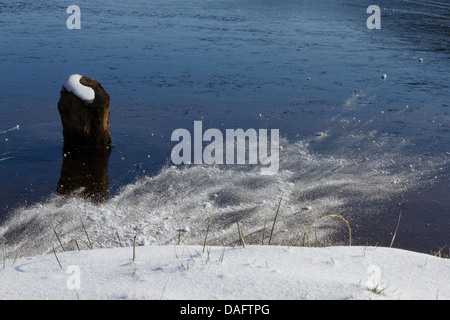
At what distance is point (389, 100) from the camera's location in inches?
354

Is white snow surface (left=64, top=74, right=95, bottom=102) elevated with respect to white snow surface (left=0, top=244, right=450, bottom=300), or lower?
elevated

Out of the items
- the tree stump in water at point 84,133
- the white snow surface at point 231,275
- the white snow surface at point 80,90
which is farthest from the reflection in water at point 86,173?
the white snow surface at point 231,275

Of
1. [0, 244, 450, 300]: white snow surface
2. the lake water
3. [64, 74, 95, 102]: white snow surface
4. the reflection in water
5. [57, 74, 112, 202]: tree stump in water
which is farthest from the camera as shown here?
[64, 74, 95, 102]: white snow surface

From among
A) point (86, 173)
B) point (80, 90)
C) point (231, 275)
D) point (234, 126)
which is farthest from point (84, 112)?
point (231, 275)

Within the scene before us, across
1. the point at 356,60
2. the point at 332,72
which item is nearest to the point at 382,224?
the point at 332,72

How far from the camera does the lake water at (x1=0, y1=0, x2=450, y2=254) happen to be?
492cm

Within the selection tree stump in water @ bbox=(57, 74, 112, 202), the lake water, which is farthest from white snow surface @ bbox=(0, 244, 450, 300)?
tree stump in water @ bbox=(57, 74, 112, 202)

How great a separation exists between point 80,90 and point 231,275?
4.20 m

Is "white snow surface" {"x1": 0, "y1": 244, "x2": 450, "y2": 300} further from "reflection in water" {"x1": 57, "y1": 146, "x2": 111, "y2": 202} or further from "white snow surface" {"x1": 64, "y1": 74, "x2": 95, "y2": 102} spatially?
"white snow surface" {"x1": 64, "y1": 74, "x2": 95, "y2": 102}

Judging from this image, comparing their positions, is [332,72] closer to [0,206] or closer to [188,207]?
[188,207]

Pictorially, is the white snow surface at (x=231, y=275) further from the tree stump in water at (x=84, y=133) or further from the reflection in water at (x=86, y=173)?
the tree stump in water at (x=84, y=133)

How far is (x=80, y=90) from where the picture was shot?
20.4 feet

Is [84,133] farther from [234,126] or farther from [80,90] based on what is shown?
[234,126]

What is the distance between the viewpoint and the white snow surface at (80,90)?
6180 millimetres
